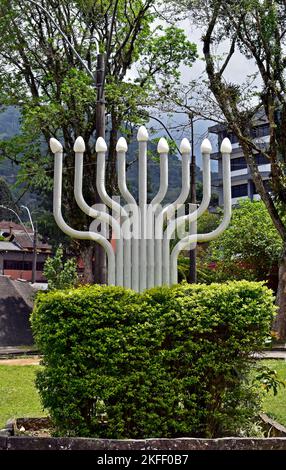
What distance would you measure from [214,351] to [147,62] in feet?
68.3

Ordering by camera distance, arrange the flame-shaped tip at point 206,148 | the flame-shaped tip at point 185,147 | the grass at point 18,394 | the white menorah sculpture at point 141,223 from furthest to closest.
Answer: the grass at point 18,394, the flame-shaped tip at point 206,148, the flame-shaped tip at point 185,147, the white menorah sculpture at point 141,223

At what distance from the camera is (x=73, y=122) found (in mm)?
23797

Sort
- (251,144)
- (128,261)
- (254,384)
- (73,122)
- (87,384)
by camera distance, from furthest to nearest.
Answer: (73,122)
(251,144)
(128,261)
(254,384)
(87,384)

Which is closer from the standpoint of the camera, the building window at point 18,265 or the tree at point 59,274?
the tree at point 59,274

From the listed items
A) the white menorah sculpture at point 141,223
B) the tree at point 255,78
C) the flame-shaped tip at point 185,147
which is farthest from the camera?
the tree at point 255,78

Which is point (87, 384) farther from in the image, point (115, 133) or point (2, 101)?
point (2, 101)

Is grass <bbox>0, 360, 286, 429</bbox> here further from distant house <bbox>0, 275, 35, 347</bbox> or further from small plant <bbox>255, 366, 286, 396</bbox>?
distant house <bbox>0, 275, 35, 347</bbox>

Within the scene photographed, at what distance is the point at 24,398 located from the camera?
10.5 meters

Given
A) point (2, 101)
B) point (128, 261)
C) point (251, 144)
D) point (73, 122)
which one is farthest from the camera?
point (2, 101)

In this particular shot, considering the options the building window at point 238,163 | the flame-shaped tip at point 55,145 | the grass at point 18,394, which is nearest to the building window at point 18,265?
the building window at point 238,163

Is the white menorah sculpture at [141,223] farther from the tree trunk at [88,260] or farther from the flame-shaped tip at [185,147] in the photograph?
the tree trunk at [88,260]

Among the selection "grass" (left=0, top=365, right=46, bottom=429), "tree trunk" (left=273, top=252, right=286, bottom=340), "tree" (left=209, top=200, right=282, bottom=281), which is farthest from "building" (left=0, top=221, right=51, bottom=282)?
"grass" (left=0, top=365, right=46, bottom=429)

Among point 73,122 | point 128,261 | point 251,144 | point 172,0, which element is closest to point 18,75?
point 73,122

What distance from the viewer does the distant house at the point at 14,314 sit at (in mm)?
25047
